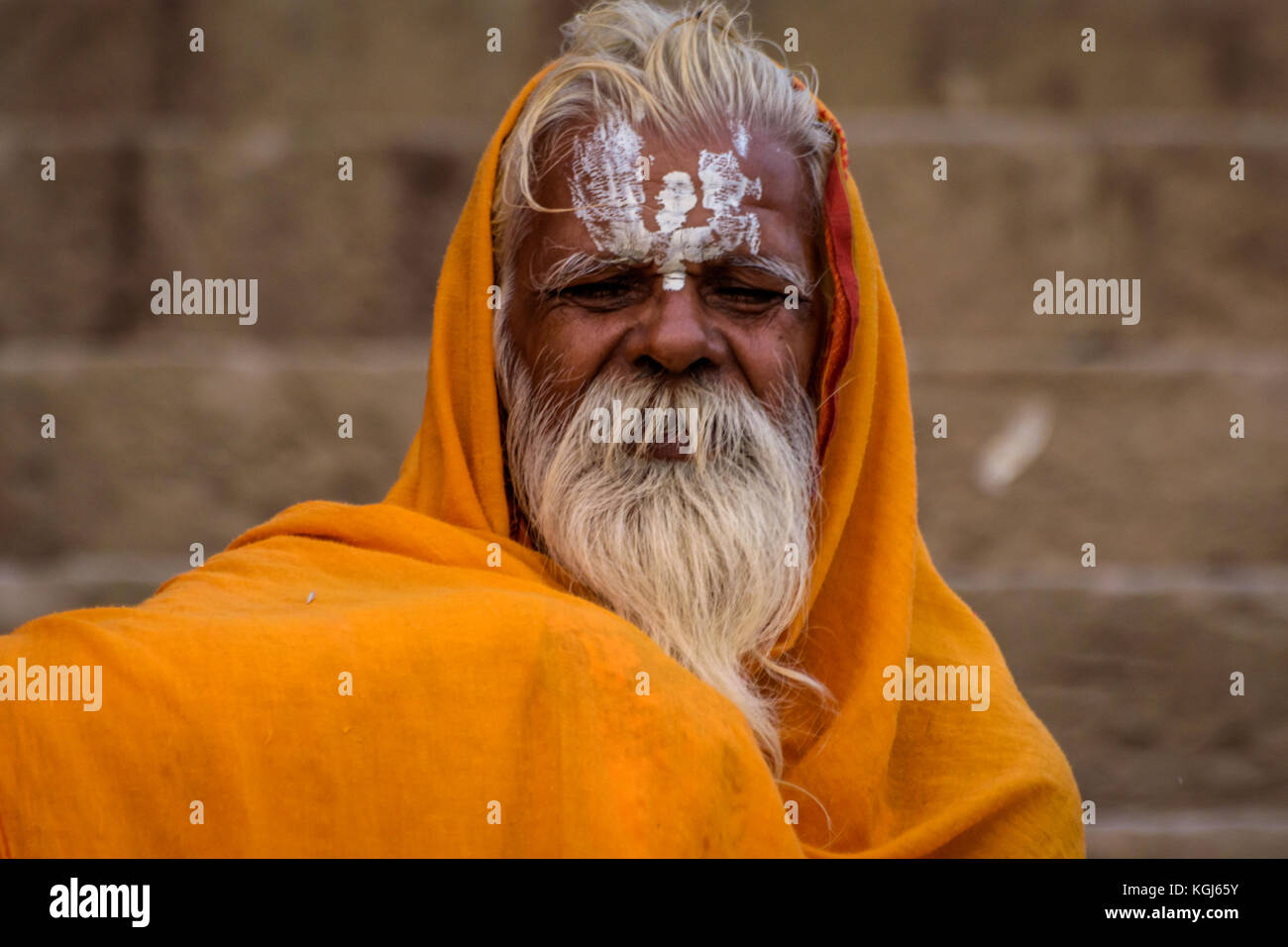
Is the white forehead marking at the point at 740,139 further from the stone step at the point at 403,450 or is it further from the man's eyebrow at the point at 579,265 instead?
the stone step at the point at 403,450

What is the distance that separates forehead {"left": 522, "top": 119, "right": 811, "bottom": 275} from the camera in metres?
2.45

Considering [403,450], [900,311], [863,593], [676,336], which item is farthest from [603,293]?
[900,311]

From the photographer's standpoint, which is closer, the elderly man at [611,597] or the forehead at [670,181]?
the elderly man at [611,597]

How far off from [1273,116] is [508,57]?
93.7 inches

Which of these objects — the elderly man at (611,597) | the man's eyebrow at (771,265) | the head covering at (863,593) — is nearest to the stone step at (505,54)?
the elderly man at (611,597)

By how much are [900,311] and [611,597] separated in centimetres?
215

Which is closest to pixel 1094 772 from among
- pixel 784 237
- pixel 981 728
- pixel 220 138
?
pixel 981 728

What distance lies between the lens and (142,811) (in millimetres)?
1820

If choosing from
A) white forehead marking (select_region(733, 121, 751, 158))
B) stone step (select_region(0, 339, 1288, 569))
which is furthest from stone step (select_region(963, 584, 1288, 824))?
white forehead marking (select_region(733, 121, 751, 158))

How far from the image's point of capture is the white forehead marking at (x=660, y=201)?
7.90 ft

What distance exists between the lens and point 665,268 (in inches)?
94.7

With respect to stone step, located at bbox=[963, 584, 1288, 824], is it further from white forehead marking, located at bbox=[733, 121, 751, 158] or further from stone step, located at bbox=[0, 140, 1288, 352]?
white forehead marking, located at bbox=[733, 121, 751, 158]

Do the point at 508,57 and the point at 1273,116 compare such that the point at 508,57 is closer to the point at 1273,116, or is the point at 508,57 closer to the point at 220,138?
the point at 220,138

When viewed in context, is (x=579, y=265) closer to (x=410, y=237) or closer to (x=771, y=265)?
(x=771, y=265)
